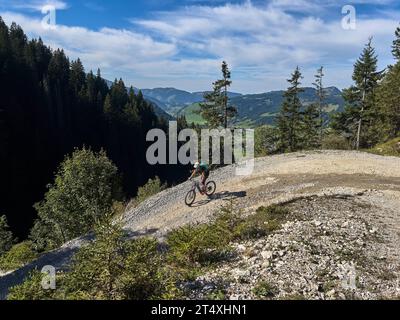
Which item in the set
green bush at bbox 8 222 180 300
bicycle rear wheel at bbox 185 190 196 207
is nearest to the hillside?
bicycle rear wheel at bbox 185 190 196 207

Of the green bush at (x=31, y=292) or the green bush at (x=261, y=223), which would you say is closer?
the green bush at (x=31, y=292)

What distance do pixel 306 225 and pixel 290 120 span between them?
38.7m

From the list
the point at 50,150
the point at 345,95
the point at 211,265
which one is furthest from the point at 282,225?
the point at 50,150

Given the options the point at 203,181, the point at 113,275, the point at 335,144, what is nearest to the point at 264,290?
the point at 113,275

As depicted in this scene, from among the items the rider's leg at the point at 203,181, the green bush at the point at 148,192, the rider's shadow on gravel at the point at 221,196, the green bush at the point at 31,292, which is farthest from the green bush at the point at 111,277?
the green bush at the point at 148,192

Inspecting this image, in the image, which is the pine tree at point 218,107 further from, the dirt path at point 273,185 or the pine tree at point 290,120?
the dirt path at point 273,185

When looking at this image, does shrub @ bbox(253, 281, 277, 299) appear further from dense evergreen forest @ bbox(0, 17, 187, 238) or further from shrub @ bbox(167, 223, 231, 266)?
dense evergreen forest @ bbox(0, 17, 187, 238)

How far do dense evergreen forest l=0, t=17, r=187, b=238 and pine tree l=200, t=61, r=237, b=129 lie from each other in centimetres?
4931

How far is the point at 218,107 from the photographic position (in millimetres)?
48438

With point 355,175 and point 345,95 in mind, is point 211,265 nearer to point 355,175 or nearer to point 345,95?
point 355,175

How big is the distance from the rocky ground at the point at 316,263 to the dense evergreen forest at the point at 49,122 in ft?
266

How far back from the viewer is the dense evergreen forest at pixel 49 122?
103 m

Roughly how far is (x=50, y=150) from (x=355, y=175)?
111m

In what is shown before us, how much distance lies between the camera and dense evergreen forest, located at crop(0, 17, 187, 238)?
10338cm
